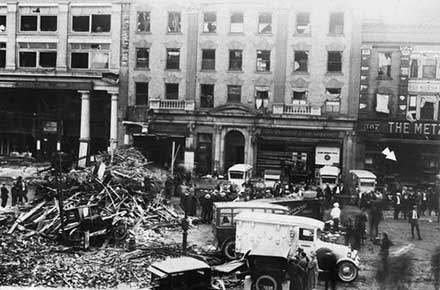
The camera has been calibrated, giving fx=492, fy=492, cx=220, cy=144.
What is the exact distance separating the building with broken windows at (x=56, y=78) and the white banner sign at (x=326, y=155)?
8.27 m

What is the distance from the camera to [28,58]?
66.1 ft

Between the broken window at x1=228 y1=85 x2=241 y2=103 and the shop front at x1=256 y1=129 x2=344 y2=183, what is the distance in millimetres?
1683

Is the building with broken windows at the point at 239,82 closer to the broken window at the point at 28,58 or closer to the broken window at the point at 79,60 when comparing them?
the broken window at the point at 79,60

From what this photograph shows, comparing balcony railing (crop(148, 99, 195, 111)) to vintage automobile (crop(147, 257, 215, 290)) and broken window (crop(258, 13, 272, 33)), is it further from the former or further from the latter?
vintage automobile (crop(147, 257, 215, 290))

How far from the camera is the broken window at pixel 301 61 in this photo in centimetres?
2017

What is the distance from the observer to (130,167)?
19.6 metres

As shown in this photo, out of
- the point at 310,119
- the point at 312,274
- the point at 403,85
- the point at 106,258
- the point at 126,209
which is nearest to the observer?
the point at 312,274

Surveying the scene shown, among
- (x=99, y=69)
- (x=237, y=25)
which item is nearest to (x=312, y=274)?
(x=237, y=25)

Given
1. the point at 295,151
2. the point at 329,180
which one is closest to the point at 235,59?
the point at 295,151

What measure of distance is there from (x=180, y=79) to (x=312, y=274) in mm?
9969

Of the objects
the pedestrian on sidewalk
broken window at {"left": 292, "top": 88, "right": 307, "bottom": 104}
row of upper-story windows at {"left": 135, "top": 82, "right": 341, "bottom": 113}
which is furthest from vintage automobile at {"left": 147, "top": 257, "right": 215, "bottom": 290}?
the pedestrian on sidewalk

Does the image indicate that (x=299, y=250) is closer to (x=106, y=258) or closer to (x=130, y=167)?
(x=106, y=258)

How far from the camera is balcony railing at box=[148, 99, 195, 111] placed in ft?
62.6

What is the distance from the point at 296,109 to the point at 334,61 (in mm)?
2880
